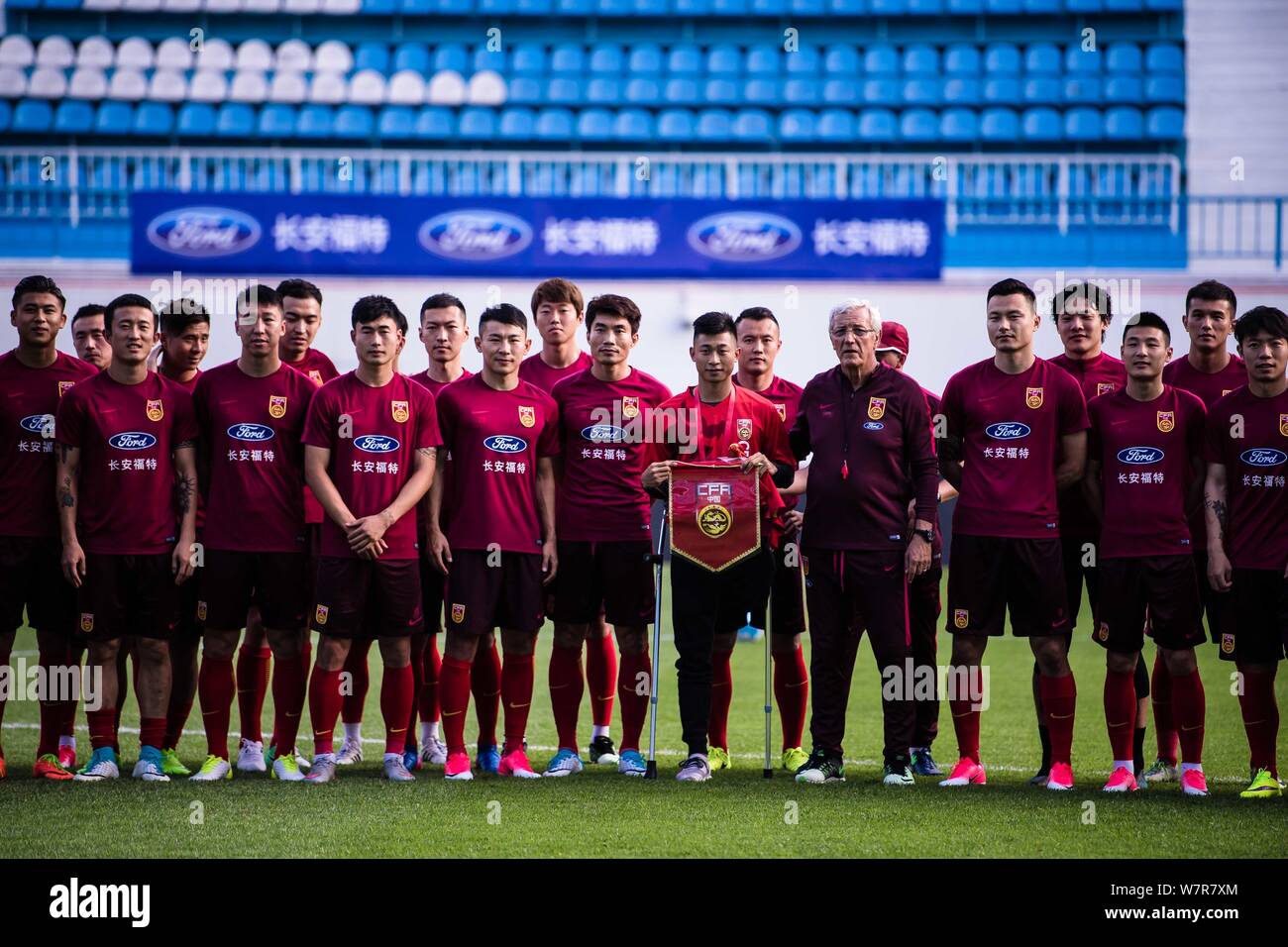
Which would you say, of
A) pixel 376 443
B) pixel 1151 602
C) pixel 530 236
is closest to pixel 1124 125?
pixel 530 236

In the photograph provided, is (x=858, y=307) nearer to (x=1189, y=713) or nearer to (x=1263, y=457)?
(x=1263, y=457)

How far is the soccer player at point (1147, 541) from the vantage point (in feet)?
18.7

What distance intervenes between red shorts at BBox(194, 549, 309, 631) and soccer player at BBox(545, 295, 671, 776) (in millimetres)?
1150

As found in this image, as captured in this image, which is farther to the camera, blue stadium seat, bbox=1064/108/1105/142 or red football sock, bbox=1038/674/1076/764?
blue stadium seat, bbox=1064/108/1105/142

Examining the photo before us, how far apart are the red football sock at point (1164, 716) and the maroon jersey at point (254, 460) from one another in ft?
12.6

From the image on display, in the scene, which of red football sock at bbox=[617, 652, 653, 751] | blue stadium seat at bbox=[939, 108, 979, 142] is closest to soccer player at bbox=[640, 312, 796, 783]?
red football sock at bbox=[617, 652, 653, 751]

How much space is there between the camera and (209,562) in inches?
232

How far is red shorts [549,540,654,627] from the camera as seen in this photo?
20.4ft

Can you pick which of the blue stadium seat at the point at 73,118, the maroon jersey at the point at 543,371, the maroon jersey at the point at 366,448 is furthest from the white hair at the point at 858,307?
the blue stadium seat at the point at 73,118

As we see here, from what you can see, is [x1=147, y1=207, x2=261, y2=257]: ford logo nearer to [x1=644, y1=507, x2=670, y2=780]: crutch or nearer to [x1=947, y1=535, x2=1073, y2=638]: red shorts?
[x1=644, y1=507, x2=670, y2=780]: crutch

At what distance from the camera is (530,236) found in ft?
51.1
